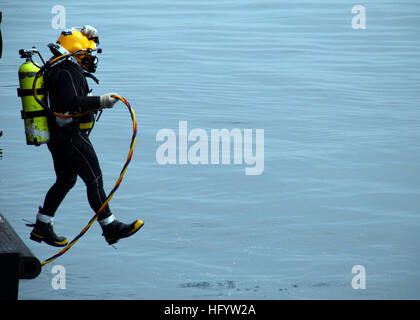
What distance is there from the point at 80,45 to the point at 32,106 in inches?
26.7

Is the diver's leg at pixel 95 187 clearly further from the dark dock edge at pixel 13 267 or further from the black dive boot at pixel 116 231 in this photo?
the dark dock edge at pixel 13 267

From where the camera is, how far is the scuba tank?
7910 mm

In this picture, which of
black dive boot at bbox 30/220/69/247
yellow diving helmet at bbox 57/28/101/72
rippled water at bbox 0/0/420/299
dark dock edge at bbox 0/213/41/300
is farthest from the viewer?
rippled water at bbox 0/0/420/299

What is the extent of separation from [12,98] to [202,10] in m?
12.8

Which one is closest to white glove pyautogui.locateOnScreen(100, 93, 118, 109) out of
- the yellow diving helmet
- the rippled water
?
the yellow diving helmet

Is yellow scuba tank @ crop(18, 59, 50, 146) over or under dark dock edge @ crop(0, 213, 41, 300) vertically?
over

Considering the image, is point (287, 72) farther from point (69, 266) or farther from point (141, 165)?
point (69, 266)

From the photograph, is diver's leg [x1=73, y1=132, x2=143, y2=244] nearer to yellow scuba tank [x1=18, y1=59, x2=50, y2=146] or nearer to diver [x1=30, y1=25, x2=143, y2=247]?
diver [x1=30, y1=25, x2=143, y2=247]

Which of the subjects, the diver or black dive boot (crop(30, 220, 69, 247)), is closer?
the diver

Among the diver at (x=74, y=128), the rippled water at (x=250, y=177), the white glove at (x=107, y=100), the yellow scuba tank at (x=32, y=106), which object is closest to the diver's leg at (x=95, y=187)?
the diver at (x=74, y=128)

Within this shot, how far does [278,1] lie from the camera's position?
31.2 meters

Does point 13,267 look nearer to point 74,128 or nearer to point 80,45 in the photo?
point 74,128

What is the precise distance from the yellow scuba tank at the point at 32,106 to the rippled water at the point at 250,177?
166cm

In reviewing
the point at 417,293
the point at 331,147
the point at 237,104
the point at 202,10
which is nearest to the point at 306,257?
the point at 417,293
